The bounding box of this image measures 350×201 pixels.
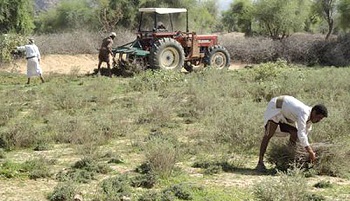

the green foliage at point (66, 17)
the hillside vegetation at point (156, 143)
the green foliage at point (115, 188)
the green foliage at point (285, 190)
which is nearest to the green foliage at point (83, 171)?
the hillside vegetation at point (156, 143)

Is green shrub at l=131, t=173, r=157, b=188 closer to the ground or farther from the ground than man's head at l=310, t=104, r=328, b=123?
closer to the ground

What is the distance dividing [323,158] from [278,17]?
2408cm

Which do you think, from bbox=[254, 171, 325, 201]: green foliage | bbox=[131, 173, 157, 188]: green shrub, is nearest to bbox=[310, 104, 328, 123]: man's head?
bbox=[254, 171, 325, 201]: green foliage

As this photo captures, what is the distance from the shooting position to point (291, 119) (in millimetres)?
6621

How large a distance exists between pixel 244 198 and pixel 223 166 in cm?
122

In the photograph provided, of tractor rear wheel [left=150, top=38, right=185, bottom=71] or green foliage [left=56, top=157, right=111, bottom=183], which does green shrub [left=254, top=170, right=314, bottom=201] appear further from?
tractor rear wheel [left=150, top=38, right=185, bottom=71]

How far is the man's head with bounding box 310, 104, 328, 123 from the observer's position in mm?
6117

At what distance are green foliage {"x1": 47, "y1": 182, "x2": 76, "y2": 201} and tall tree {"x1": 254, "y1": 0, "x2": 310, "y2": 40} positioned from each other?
25.3 metres

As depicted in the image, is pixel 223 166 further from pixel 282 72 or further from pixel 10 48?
pixel 10 48

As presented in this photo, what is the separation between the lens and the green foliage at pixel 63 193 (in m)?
5.51

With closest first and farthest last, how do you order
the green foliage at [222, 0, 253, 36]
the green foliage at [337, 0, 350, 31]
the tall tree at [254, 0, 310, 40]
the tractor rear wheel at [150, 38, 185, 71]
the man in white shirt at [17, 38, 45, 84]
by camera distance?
the man in white shirt at [17, 38, 45, 84] < the tractor rear wheel at [150, 38, 185, 71] < the green foliage at [337, 0, 350, 31] < the tall tree at [254, 0, 310, 40] < the green foliage at [222, 0, 253, 36]

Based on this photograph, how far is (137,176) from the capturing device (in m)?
6.36

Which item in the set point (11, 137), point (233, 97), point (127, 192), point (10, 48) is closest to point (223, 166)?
point (127, 192)

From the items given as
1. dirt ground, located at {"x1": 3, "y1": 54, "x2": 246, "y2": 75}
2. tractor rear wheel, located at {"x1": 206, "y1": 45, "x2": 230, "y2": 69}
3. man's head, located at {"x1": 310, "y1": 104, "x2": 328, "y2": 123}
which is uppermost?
man's head, located at {"x1": 310, "y1": 104, "x2": 328, "y2": 123}
